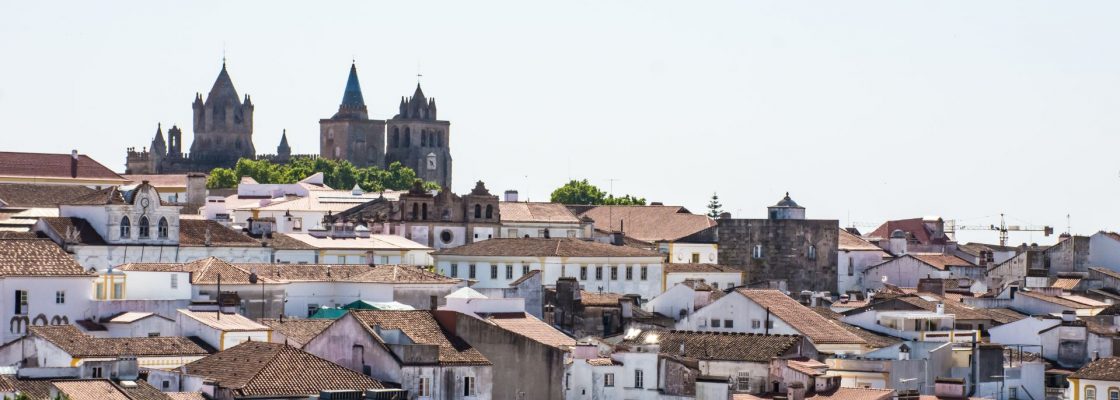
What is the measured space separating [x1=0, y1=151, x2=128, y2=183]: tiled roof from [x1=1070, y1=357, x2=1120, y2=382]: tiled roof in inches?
2485

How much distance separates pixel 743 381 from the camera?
234 feet

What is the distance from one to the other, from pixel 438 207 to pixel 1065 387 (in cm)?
4086

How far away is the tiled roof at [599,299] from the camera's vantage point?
286ft

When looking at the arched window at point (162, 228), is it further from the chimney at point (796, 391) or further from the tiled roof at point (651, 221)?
the tiled roof at point (651, 221)

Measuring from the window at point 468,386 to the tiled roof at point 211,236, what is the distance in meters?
28.1

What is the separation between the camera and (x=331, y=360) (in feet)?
205

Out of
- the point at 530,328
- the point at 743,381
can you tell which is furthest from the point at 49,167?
the point at 743,381

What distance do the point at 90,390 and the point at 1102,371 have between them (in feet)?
115

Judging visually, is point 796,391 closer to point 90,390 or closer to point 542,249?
point 90,390

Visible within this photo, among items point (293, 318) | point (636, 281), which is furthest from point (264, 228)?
point (293, 318)

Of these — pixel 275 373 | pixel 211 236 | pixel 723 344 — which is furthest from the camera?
pixel 211 236

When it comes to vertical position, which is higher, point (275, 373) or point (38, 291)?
point (38, 291)

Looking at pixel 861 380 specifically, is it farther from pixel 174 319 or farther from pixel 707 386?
pixel 174 319

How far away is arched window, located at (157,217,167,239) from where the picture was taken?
287ft
